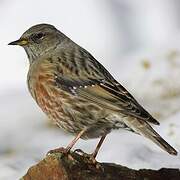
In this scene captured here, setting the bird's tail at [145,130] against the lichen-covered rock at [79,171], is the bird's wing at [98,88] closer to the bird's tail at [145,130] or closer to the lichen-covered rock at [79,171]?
the bird's tail at [145,130]

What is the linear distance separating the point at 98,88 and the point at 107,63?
5526mm

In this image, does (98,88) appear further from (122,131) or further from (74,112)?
(122,131)

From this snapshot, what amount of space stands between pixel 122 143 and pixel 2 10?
470cm

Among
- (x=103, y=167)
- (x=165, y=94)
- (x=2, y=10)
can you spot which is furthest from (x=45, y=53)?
(x=2, y=10)

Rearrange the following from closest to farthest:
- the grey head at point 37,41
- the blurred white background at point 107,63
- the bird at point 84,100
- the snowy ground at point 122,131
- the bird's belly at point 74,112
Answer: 1. the bird at point 84,100
2. the bird's belly at point 74,112
3. the grey head at point 37,41
4. the snowy ground at point 122,131
5. the blurred white background at point 107,63

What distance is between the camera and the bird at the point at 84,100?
310 inches

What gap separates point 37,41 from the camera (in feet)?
30.2

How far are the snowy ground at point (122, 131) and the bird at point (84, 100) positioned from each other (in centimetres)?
174

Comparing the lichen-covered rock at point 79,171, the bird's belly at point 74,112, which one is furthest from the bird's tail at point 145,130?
the lichen-covered rock at point 79,171

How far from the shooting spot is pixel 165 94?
41.3 ft

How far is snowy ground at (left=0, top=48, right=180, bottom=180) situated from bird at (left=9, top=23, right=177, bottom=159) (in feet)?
5.71

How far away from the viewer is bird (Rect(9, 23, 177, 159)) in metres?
7.88


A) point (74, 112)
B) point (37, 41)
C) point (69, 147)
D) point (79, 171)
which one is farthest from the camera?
point (37, 41)

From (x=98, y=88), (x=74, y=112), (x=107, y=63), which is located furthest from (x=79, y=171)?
(x=107, y=63)
